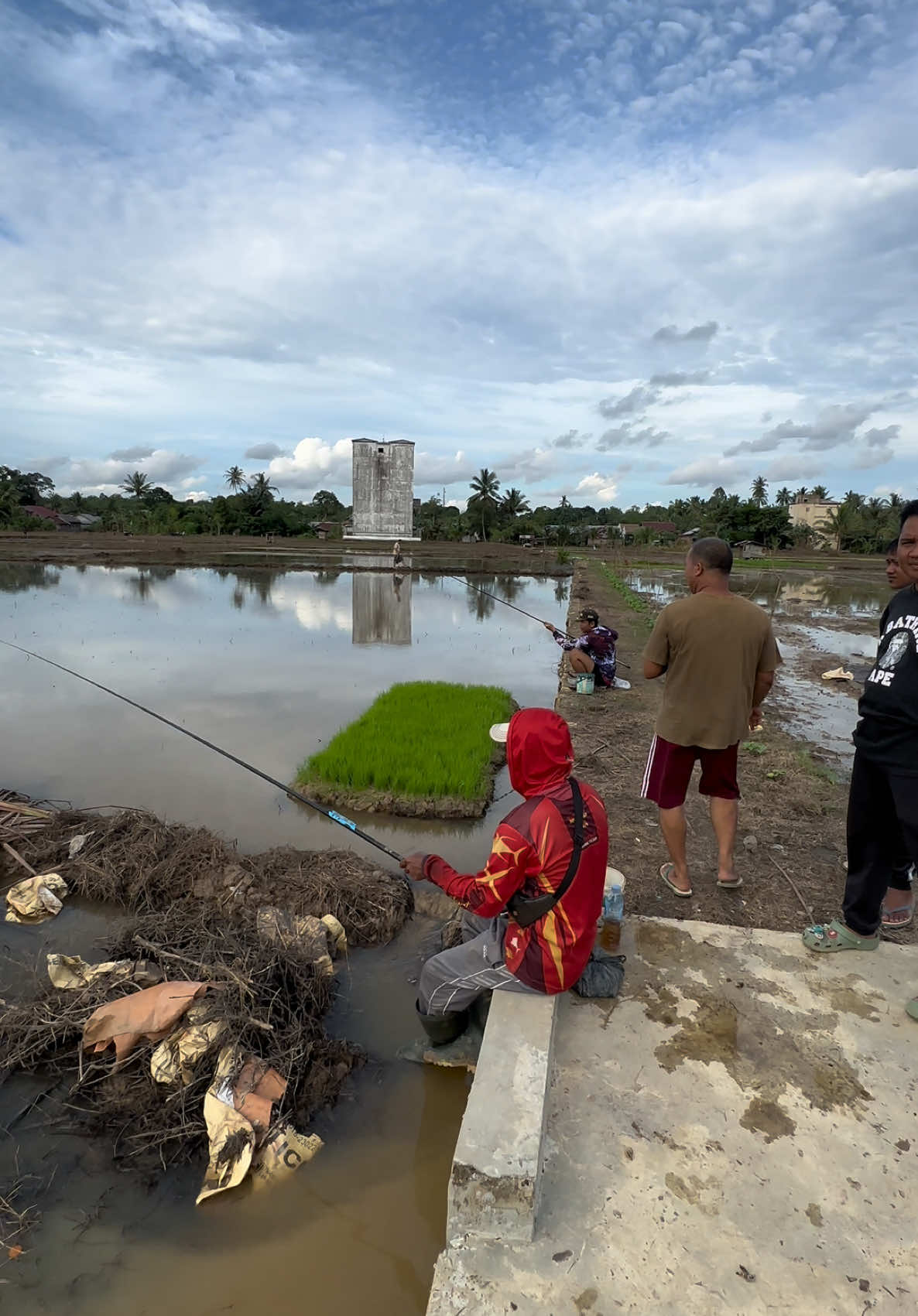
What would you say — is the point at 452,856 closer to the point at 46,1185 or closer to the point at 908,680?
the point at 46,1185

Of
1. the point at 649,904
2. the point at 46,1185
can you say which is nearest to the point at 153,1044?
the point at 46,1185

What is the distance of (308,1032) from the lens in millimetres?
2850

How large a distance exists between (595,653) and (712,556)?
17.1ft

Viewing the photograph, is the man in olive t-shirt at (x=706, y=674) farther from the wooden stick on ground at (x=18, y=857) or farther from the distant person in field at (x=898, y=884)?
the wooden stick on ground at (x=18, y=857)

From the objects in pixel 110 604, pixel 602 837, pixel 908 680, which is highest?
pixel 908 680

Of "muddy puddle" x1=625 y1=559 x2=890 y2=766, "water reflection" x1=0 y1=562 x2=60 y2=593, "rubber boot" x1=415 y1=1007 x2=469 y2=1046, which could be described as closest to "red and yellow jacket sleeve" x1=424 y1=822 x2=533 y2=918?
"rubber boot" x1=415 y1=1007 x2=469 y2=1046

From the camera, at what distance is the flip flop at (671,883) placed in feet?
11.7

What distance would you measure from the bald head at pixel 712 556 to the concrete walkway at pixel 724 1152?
5.48ft

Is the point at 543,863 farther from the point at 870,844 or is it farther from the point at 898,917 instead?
the point at 898,917

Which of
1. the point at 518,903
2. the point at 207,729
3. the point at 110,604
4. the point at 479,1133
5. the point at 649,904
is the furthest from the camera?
the point at 110,604

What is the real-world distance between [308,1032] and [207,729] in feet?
16.2

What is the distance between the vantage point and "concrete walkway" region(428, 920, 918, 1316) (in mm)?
1603

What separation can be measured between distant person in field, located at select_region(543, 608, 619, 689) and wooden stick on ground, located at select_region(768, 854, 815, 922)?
13.6 feet

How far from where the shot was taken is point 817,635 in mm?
15086
